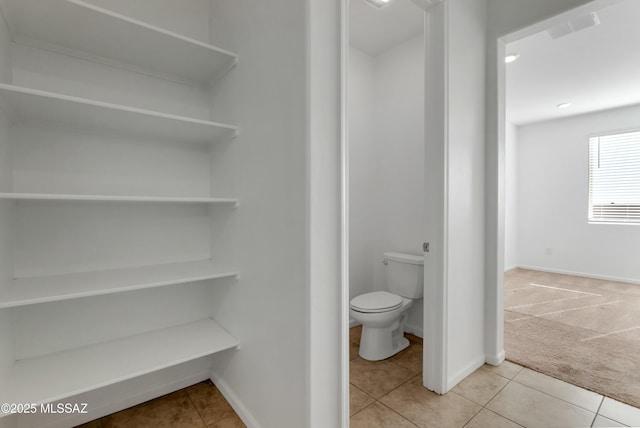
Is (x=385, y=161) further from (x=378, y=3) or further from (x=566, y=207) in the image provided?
(x=566, y=207)

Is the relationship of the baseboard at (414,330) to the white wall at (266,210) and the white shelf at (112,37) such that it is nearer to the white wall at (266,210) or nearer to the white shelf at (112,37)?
the white wall at (266,210)

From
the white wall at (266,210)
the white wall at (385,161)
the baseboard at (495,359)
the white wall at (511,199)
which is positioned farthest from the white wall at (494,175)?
the white wall at (511,199)

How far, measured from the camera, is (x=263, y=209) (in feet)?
4.57

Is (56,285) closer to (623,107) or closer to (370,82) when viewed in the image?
(370,82)

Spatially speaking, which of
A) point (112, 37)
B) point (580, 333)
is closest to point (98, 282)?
point (112, 37)

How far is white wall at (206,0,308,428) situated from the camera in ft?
3.85

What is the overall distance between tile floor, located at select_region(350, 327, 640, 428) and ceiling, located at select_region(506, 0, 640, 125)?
8.05 feet

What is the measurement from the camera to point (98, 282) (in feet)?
4.54

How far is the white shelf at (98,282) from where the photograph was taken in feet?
3.82

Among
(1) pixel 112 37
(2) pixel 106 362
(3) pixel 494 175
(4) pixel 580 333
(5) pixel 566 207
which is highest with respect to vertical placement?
(1) pixel 112 37

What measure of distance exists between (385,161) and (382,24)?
1121mm

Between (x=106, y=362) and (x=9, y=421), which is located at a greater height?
(x=106, y=362)

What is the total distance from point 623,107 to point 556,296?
2.91 metres

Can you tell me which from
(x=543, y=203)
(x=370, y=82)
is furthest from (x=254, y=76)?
(x=543, y=203)
